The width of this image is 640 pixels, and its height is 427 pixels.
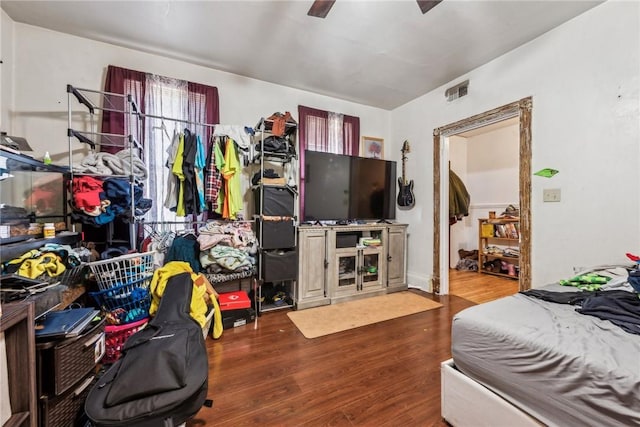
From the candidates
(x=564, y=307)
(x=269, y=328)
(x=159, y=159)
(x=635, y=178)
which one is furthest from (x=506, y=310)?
(x=159, y=159)

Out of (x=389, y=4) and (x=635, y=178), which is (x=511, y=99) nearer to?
(x=635, y=178)

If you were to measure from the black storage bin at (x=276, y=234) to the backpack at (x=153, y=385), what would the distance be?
1.30 m

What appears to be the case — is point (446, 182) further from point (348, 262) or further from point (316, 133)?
point (316, 133)

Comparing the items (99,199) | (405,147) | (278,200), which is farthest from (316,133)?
(99,199)

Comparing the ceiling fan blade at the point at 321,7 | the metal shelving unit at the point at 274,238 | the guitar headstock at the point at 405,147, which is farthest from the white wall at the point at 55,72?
the guitar headstock at the point at 405,147

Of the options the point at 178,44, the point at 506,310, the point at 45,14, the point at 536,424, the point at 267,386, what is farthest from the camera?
the point at 178,44

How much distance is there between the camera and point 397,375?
1.63 metres

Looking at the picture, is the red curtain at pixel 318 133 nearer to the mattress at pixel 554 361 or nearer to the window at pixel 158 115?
the window at pixel 158 115

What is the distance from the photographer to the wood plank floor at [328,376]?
1.31 m

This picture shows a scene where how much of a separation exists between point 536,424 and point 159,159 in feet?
10.7

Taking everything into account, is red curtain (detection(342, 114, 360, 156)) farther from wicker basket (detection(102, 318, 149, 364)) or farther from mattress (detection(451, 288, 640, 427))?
wicker basket (detection(102, 318, 149, 364))

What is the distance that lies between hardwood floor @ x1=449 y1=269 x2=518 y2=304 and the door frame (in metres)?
0.30

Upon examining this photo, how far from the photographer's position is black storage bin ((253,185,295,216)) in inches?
103

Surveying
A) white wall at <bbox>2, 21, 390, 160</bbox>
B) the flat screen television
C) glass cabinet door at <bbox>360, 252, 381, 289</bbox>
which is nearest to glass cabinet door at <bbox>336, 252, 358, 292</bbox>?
glass cabinet door at <bbox>360, 252, 381, 289</bbox>
